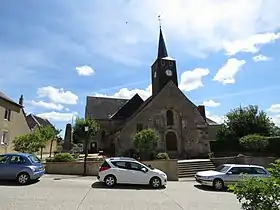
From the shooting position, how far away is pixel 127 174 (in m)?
13.9

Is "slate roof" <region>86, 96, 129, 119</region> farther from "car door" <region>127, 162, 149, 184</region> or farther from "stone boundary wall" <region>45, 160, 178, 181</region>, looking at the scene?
"car door" <region>127, 162, 149, 184</region>

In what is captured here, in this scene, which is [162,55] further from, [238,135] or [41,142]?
[41,142]

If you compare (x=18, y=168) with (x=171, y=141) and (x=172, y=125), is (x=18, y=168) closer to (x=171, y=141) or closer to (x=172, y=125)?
(x=171, y=141)

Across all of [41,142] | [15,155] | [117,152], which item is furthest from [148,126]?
[15,155]

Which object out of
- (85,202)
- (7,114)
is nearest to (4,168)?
(85,202)

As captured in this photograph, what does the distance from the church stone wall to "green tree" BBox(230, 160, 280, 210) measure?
26.3 metres

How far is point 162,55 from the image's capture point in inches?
1636

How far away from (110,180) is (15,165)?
4.86 metres

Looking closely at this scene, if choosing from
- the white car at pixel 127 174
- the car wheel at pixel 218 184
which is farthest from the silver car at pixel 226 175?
the white car at pixel 127 174

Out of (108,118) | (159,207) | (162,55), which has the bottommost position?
(159,207)

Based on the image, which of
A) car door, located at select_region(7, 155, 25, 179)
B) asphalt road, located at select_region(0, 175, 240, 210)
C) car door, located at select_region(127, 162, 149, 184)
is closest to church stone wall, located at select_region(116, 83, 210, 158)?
car door, located at select_region(127, 162, 149, 184)

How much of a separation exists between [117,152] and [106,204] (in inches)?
854

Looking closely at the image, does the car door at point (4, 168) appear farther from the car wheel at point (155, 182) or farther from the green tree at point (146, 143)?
the green tree at point (146, 143)

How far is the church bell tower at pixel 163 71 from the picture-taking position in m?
39.0
